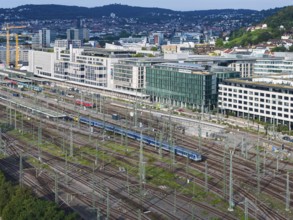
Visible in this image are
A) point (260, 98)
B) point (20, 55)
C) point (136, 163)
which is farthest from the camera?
point (20, 55)

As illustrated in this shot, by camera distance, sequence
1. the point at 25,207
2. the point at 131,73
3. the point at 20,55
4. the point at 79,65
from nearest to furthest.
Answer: the point at 25,207 < the point at 131,73 < the point at 79,65 < the point at 20,55

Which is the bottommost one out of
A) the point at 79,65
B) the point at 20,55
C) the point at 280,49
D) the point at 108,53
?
the point at 79,65

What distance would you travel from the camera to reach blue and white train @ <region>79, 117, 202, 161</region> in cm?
4212

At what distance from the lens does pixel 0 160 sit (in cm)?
4241

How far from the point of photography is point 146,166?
40.2 m

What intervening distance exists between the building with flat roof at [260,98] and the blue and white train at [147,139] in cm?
1366

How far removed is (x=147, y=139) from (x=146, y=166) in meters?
7.08

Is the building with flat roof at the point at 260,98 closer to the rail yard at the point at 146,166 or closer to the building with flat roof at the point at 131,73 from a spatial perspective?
the rail yard at the point at 146,166

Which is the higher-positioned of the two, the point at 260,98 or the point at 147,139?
the point at 260,98

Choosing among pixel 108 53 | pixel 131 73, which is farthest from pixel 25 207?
pixel 108 53

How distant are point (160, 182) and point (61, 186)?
6373mm

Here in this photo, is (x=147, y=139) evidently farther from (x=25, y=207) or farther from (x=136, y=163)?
(x=25, y=207)

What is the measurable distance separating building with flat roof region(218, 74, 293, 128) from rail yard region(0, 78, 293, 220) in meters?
3.62

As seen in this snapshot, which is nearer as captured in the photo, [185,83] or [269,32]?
[185,83]
